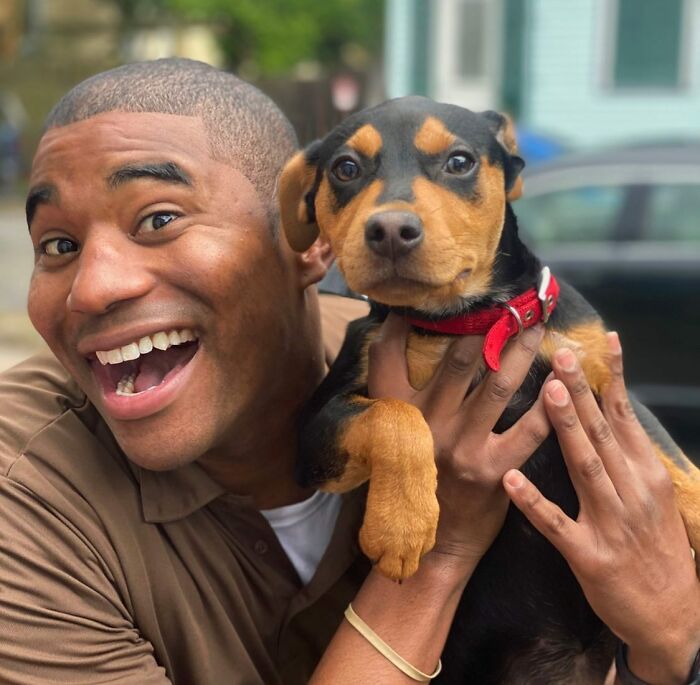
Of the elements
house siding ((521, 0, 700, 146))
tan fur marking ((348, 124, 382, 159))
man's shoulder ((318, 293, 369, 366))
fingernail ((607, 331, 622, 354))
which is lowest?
house siding ((521, 0, 700, 146))

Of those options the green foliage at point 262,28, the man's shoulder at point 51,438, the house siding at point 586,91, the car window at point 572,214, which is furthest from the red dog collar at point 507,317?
the green foliage at point 262,28

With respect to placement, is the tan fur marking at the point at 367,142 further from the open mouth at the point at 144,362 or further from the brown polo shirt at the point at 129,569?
the brown polo shirt at the point at 129,569

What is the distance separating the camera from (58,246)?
2.10m

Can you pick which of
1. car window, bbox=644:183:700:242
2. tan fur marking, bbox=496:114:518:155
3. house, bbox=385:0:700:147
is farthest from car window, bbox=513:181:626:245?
house, bbox=385:0:700:147

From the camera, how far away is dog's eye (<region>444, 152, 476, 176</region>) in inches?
85.5

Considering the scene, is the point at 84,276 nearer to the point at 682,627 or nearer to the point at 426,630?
the point at 426,630

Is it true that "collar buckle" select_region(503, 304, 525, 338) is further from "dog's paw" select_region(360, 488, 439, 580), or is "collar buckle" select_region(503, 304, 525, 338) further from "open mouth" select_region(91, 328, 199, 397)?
"open mouth" select_region(91, 328, 199, 397)

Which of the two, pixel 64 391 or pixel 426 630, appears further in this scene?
pixel 64 391

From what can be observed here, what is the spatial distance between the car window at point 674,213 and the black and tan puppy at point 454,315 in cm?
357

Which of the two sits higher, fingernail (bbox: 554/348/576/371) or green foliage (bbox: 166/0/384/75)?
fingernail (bbox: 554/348/576/371)

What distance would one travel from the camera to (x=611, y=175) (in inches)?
229

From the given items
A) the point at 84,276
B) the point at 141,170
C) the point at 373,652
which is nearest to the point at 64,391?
the point at 84,276

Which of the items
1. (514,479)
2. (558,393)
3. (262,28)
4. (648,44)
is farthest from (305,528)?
(262,28)

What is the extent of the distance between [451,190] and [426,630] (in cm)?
89
